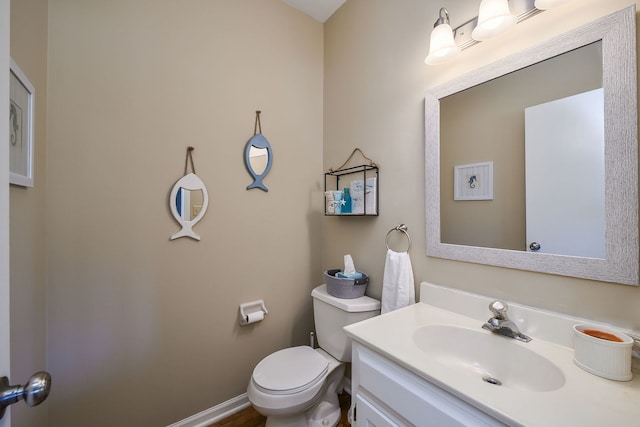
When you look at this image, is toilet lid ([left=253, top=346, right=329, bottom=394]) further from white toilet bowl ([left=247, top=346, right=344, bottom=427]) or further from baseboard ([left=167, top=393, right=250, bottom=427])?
baseboard ([left=167, top=393, right=250, bottom=427])

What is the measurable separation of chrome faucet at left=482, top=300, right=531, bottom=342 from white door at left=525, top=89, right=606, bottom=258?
0.25 m

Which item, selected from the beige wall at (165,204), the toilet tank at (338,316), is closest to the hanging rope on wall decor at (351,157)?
the beige wall at (165,204)

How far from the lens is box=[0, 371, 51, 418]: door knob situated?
408mm

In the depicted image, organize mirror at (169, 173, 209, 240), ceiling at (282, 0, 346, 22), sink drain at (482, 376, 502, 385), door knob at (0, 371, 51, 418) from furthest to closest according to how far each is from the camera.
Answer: ceiling at (282, 0, 346, 22), mirror at (169, 173, 209, 240), sink drain at (482, 376, 502, 385), door knob at (0, 371, 51, 418)

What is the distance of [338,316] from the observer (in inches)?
54.0

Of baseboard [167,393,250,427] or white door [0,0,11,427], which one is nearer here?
white door [0,0,11,427]

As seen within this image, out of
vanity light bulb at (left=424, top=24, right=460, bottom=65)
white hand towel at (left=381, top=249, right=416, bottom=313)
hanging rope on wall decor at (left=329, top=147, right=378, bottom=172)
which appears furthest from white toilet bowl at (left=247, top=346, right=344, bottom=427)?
vanity light bulb at (left=424, top=24, right=460, bottom=65)

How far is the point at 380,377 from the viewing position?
807mm

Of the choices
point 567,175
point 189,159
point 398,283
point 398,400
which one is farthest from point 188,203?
point 567,175

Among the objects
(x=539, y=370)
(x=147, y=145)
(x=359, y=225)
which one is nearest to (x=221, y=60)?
(x=147, y=145)

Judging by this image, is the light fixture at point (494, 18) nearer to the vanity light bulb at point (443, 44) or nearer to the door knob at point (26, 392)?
the vanity light bulb at point (443, 44)

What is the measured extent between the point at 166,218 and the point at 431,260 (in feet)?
4.48

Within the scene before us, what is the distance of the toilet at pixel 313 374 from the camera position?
3.71ft

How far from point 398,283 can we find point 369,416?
56cm
